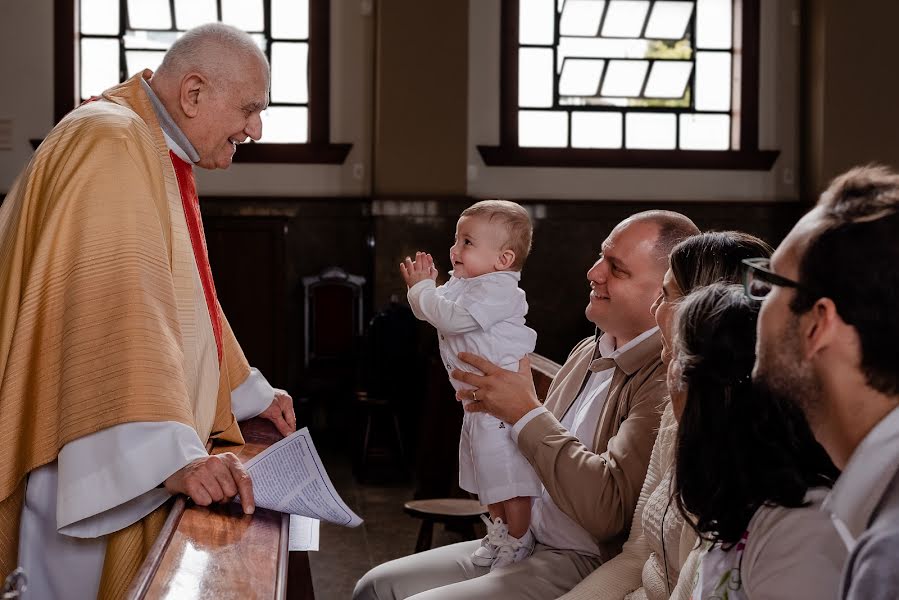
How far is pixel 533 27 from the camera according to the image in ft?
27.6

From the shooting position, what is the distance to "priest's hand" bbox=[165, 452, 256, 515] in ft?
6.03

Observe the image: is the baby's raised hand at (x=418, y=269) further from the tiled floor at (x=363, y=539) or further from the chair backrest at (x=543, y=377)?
the tiled floor at (x=363, y=539)

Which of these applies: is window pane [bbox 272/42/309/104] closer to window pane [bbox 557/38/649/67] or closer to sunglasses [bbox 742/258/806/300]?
window pane [bbox 557/38/649/67]

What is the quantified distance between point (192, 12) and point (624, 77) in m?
3.36

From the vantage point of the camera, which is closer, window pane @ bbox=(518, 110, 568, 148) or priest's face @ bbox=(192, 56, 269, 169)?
priest's face @ bbox=(192, 56, 269, 169)

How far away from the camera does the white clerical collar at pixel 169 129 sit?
2547 millimetres

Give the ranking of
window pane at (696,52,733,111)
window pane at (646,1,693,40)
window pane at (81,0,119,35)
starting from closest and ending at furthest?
window pane at (81,0,119,35) → window pane at (646,1,693,40) → window pane at (696,52,733,111)

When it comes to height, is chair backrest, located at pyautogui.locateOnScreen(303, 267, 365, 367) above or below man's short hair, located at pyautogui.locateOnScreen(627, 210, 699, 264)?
below

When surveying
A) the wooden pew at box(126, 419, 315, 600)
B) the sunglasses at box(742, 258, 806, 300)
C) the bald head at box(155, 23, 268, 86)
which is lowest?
the wooden pew at box(126, 419, 315, 600)

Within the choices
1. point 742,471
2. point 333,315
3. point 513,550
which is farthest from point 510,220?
point 333,315

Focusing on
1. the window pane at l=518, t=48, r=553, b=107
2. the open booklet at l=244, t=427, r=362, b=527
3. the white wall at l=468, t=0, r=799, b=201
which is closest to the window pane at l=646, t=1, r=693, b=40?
the white wall at l=468, t=0, r=799, b=201

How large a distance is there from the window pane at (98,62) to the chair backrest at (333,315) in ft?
7.21

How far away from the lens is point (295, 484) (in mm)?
→ 1935

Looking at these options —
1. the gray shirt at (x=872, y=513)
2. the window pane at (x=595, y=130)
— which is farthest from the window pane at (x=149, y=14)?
the gray shirt at (x=872, y=513)
